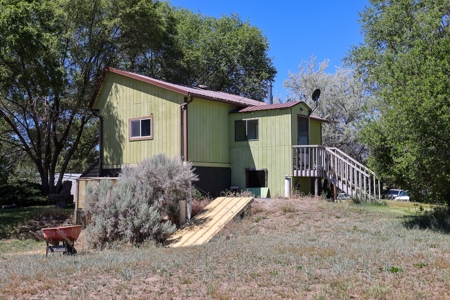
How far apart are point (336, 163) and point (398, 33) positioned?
33.0 ft

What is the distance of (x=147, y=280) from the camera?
7.91m

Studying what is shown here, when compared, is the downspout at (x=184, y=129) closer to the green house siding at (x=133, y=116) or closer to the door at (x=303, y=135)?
the green house siding at (x=133, y=116)

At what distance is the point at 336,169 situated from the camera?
56.9 ft

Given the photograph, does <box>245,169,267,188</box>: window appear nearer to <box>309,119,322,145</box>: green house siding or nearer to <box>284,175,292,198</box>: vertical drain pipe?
<box>284,175,292,198</box>: vertical drain pipe

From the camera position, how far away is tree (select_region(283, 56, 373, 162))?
2894 centimetres

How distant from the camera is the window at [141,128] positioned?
18672 millimetres

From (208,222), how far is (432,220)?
248 inches

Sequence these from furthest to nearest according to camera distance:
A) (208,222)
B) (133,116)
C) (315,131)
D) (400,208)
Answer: (315,131) < (133,116) < (400,208) < (208,222)

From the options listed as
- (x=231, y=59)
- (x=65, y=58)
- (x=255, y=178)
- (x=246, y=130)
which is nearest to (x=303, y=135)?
(x=246, y=130)

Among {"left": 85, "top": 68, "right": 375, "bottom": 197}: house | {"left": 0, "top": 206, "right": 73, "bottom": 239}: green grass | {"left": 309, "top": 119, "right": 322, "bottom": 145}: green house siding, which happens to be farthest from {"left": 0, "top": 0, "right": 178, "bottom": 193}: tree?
{"left": 309, "top": 119, "right": 322, "bottom": 145}: green house siding

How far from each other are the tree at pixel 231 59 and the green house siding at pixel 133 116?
11821 millimetres

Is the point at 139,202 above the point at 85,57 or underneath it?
underneath

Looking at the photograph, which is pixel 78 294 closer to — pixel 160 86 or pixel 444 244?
pixel 444 244

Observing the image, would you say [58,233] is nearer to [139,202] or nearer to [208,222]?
[139,202]
